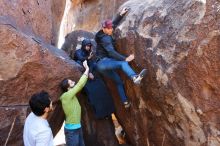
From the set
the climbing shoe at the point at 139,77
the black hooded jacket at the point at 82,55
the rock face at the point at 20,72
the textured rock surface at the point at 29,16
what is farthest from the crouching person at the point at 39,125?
the black hooded jacket at the point at 82,55

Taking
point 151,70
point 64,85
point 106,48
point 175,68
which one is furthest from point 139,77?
→ point 64,85

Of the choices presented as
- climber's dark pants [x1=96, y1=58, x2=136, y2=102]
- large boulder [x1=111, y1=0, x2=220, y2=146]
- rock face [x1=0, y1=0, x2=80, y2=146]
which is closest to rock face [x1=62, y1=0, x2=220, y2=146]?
large boulder [x1=111, y1=0, x2=220, y2=146]

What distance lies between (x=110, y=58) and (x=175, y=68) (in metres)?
1.61

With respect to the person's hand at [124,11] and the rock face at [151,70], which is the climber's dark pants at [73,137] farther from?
the person's hand at [124,11]

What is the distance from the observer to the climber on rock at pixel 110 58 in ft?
21.3

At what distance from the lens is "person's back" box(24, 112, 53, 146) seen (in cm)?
442

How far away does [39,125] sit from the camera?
14.7 ft

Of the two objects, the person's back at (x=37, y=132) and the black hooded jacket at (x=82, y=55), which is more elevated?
the black hooded jacket at (x=82, y=55)

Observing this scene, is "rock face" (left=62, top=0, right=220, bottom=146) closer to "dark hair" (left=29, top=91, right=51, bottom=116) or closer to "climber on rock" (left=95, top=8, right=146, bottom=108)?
"climber on rock" (left=95, top=8, right=146, bottom=108)

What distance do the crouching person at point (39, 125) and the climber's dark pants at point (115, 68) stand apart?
6.35ft

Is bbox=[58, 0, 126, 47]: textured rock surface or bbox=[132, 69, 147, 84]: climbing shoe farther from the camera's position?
bbox=[58, 0, 126, 47]: textured rock surface

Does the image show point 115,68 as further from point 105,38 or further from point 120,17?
point 120,17

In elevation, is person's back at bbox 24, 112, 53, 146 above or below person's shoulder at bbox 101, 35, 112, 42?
below

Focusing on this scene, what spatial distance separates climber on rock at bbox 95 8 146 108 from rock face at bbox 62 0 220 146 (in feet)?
0.50
